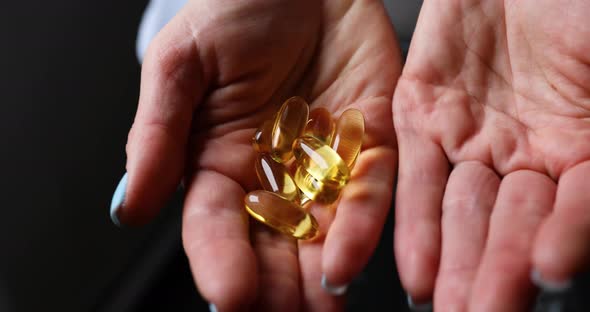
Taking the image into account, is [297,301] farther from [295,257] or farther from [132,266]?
[132,266]

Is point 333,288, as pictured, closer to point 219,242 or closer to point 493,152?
point 219,242

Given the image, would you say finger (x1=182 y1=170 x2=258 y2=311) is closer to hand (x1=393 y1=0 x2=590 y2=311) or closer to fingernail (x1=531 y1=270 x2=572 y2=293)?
hand (x1=393 y1=0 x2=590 y2=311)

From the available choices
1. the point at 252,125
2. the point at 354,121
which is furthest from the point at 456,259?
the point at 252,125

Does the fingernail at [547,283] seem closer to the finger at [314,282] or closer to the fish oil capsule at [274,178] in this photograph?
the finger at [314,282]

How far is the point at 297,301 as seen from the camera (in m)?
0.72

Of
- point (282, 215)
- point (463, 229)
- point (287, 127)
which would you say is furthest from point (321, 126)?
point (463, 229)

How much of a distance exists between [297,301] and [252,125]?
13.3 inches

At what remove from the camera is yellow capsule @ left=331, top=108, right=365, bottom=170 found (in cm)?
90

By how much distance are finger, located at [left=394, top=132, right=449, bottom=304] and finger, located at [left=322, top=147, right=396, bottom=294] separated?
2 centimetres

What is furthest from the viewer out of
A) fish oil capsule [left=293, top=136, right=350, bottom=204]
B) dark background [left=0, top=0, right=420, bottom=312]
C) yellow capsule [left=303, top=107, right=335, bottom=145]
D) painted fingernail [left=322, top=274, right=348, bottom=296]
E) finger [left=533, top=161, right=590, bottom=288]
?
dark background [left=0, top=0, right=420, bottom=312]

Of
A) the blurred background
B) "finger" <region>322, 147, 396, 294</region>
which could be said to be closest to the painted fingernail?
"finger" <region>322, 147, 396, 294</region>

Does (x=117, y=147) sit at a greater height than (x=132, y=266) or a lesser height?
greater

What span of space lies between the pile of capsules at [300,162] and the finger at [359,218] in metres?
0.03

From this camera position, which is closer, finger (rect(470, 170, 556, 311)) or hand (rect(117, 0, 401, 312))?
finger (rect(470, 170, 556, 311))
